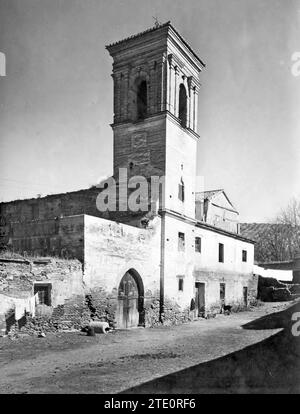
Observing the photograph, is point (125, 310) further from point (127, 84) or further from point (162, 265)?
point (127, 84)

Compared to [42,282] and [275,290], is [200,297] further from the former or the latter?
[42,282]

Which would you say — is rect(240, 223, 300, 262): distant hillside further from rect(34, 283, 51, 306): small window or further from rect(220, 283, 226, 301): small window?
rect(34, 283, 51, 306): small window

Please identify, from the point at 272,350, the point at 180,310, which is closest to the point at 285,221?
the point at 180,310

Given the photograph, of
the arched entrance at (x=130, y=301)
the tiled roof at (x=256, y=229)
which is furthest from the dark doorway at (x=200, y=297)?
the tiled roof at (x=256, y=229)

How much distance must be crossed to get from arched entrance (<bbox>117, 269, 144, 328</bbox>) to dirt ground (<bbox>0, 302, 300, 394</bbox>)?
1.84 metres

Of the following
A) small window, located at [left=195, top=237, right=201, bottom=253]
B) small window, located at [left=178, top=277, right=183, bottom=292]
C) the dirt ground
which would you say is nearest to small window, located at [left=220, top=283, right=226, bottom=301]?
small window, located at [left=195, top=237, right=201, bottom=253]

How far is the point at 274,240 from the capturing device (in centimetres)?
4759

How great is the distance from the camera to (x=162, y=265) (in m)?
18.3

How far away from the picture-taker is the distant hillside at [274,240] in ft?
147

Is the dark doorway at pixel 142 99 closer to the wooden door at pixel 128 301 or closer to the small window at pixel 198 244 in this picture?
the small window at pixel 198 244

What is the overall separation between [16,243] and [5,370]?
8659mm

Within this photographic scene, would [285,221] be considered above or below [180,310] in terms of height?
above

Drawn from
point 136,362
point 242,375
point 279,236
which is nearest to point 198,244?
point 136,362

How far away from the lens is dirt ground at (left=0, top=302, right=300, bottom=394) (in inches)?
278
